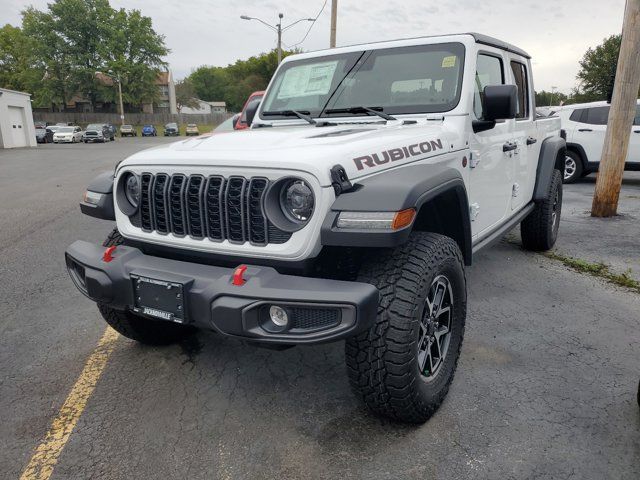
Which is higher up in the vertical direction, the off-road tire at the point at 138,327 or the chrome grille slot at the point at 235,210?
the chrome grille slot at the point at 235,210

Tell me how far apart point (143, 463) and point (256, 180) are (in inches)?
54.1

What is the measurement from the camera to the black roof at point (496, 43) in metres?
3.59

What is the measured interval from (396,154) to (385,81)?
1.19 metres

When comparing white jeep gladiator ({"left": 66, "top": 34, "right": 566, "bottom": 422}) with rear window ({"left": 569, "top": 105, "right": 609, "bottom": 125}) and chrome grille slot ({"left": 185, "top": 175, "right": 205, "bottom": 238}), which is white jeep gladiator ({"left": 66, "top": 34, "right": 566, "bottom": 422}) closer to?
chrome grille slot ({"left": 185, "top": 175, "right": 205, "bottom": 238})

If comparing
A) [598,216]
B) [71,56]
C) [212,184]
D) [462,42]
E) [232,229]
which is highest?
[71,56]

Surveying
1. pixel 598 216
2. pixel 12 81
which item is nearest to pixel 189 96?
pixel 12 81

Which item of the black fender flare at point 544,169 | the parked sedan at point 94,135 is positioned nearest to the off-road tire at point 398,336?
Result: the black fender flare at point 544,169

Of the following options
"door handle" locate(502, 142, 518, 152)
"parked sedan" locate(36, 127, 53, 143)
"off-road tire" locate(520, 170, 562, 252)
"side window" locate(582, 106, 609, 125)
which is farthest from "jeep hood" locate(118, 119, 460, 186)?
"parked sedan" locate(36, 127, 53, 143)

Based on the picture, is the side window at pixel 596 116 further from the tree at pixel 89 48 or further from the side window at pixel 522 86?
the tree at pixel 89 48

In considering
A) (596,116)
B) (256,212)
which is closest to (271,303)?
(256,212)

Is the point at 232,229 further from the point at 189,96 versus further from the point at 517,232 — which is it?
the point at 189,96

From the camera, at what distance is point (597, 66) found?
49.5 m

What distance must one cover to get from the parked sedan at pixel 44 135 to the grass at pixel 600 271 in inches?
1482

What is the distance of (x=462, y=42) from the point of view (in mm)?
3482
